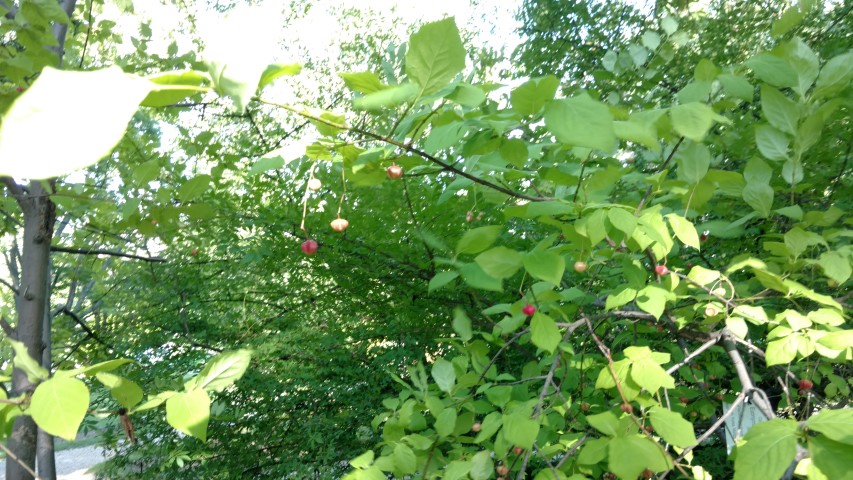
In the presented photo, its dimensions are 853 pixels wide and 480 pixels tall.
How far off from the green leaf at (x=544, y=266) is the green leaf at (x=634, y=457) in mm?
298

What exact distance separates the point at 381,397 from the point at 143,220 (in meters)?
1.66

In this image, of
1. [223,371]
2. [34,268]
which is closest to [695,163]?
[223,371]

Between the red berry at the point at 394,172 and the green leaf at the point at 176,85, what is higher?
the green leaf at the point at 176,85

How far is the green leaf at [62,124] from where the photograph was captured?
Answer: 0.34m

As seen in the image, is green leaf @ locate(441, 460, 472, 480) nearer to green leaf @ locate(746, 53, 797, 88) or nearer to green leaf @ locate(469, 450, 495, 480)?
green leaf @ locate(469, 450, 495, 480)

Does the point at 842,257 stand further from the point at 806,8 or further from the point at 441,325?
the point at 441,325

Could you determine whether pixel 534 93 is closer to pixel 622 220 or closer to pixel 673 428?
pixel 622 220

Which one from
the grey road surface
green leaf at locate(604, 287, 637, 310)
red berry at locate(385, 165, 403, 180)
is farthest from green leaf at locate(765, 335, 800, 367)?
the grey road surface

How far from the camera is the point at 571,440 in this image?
138 cm

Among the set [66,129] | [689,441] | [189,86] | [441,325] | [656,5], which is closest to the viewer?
[66,129]

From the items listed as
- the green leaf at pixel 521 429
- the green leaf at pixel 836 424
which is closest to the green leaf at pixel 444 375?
the green leaf at pixel 521 429

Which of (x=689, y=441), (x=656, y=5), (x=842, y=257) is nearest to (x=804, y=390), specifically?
(x=842, y=257)

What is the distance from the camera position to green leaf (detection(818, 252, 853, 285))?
113 cm

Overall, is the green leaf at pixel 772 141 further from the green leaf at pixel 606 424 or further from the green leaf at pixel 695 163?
the green leaf at pixel 606 424
